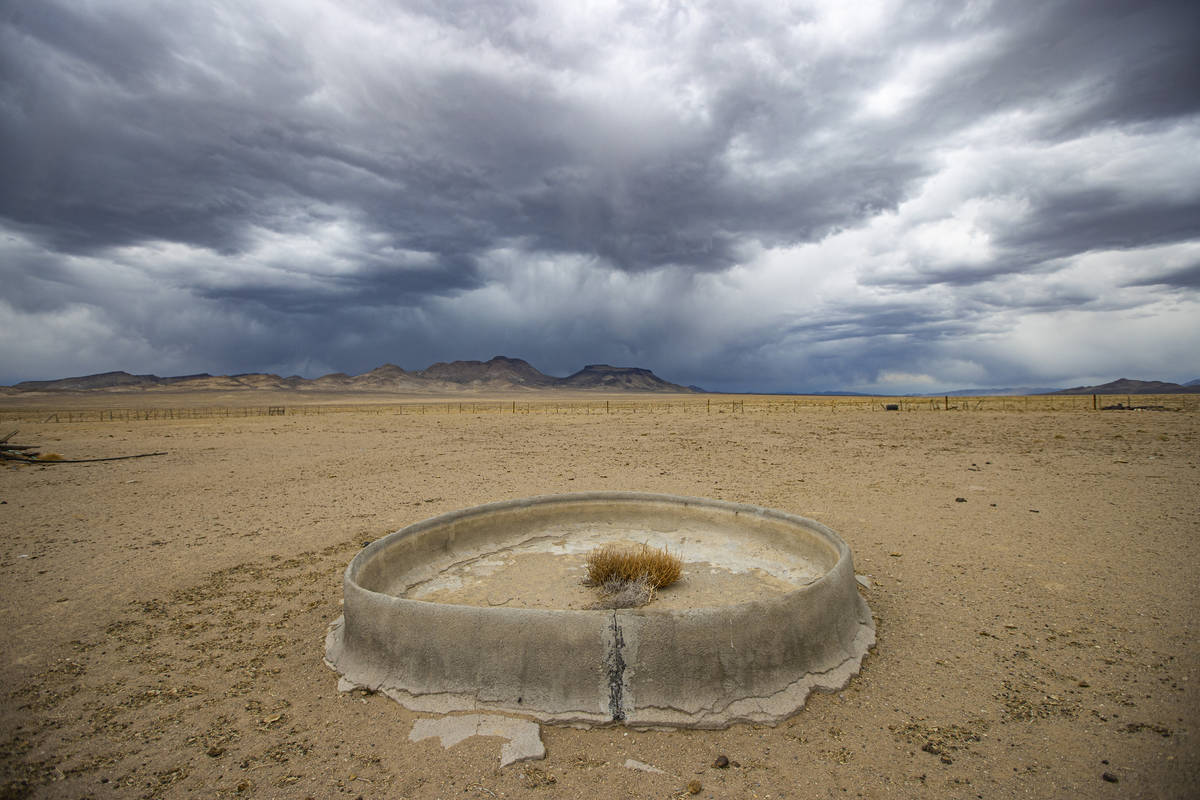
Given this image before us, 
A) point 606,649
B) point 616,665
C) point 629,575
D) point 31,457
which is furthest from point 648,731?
point 31,457

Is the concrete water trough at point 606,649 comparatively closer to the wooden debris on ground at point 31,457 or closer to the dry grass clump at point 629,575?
the dry grass clump at point 629,575

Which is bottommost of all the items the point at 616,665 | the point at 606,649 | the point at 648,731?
the point at 648,731

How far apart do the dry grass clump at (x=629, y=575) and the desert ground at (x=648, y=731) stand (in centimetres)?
158

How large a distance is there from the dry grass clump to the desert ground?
1580mm

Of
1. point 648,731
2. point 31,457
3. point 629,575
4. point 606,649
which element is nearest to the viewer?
point 648,731

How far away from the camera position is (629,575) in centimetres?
546

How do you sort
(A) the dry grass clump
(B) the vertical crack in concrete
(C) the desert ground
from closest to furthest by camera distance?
(C) the desert ground, (B) the vertical crack in concrete, (A) the dry grass clump

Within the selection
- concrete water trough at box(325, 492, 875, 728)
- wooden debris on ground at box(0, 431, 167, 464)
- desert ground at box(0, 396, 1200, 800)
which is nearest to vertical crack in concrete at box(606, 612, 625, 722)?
concrete water trough at box(325, 492, 875, 728)

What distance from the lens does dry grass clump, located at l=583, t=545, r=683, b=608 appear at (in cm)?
521

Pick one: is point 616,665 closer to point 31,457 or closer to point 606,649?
point 606,649

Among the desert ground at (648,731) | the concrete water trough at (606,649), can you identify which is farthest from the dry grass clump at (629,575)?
the desert ground at (648,731)

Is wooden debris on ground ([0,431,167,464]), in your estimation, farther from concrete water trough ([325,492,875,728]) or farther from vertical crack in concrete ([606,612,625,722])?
vertical crack in concrete ([606,612,625,722])

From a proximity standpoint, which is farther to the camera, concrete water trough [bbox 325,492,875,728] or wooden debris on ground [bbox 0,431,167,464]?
wooden debris on ground [bbox 0,431,167,464]

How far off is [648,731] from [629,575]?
6.08 ft
